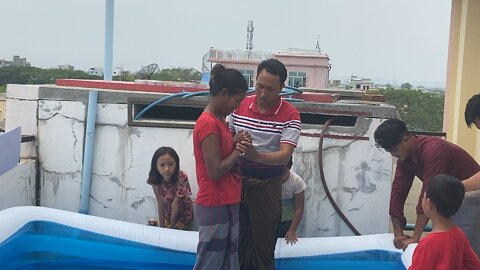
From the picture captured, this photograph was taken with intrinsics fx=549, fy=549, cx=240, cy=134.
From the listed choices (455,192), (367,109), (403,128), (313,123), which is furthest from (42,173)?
(455,192)

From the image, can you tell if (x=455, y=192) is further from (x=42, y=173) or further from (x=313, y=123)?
(x=42, y=173)

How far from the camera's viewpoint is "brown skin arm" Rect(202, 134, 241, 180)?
7.73ft

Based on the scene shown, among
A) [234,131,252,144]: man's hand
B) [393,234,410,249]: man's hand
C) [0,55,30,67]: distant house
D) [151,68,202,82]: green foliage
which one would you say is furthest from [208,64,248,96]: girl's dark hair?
[0,55,30,67]: distant house

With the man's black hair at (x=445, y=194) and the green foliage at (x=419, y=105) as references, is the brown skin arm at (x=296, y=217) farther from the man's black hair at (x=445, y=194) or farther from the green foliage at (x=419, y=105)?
the green foliage at (x=419, y=105)

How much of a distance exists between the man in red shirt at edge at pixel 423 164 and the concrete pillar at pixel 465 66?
4.23 metres

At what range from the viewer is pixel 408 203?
204 inches

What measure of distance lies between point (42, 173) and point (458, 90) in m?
5.64

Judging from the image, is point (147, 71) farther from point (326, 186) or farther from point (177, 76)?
point (177, 76)

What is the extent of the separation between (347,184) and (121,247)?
5.14 feet

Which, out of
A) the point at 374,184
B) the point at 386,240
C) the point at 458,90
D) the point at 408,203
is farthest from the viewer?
the point at 458,90

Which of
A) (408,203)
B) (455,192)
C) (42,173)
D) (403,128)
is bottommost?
(408,203)

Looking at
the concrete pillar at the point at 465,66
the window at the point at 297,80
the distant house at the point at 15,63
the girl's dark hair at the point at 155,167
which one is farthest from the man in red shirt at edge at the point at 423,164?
the distant house at the point at 15,63

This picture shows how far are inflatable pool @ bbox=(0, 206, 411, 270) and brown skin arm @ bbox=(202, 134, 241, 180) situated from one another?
1.03 metres

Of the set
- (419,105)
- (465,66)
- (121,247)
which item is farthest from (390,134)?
(419,105)
